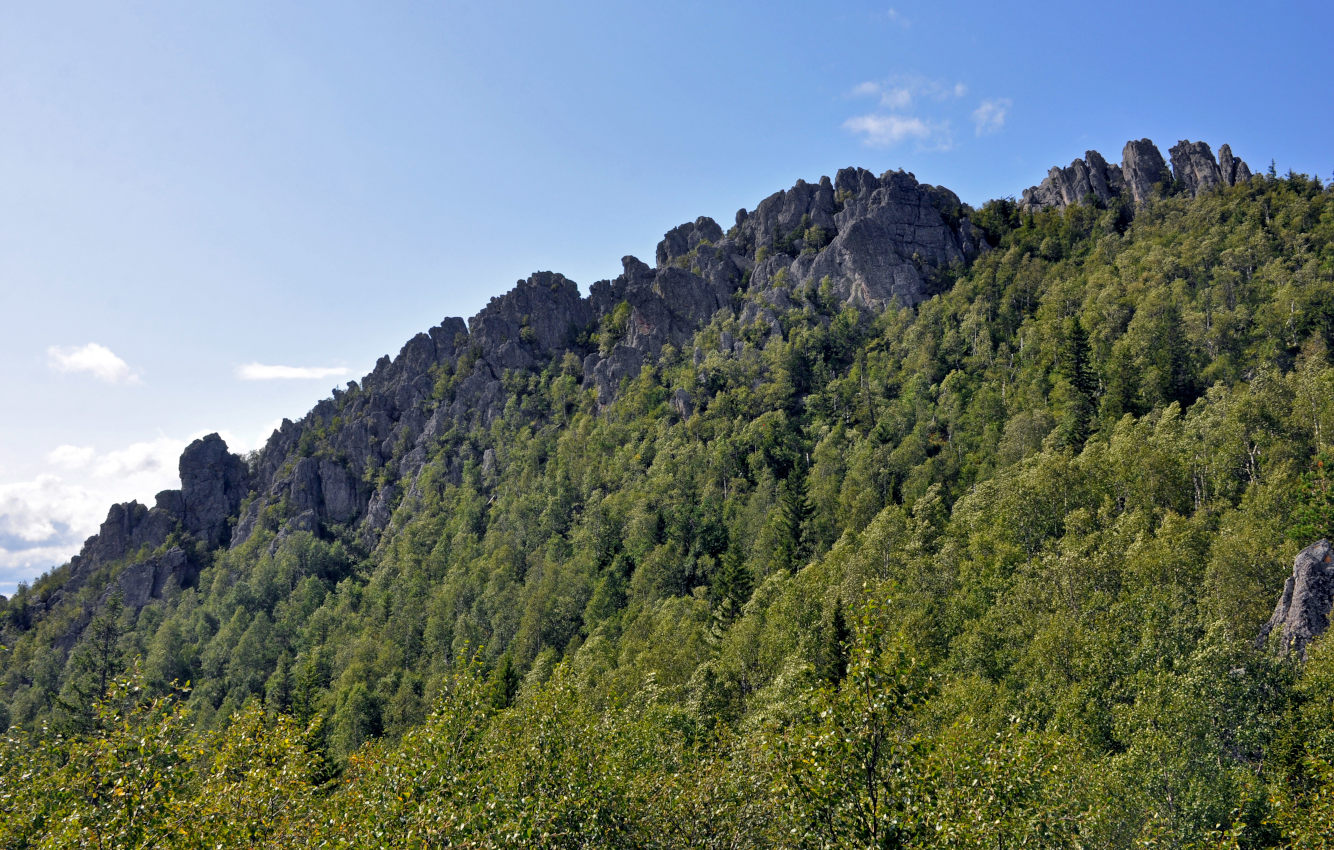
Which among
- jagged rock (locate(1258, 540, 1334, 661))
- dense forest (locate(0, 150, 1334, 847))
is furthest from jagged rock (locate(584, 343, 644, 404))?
jagged rock (locate(1258, 540, 1334, 661))

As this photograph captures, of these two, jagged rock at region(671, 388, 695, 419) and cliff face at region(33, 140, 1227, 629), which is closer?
jagged rock at region(671, 388, 695, 419)

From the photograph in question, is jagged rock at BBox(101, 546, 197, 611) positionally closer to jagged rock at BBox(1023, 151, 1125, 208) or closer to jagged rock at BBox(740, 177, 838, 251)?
jagged rock at BBox(740, 177, 838, 251)

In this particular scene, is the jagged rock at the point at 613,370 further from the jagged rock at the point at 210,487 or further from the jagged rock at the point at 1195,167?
the jagged rock at the point at 1195,167

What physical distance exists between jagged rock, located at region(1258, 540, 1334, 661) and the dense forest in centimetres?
224

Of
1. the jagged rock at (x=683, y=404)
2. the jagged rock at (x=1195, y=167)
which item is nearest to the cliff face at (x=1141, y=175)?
the jagged rock at (x=1195, y=167)

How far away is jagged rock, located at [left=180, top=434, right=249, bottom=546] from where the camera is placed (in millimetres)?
173750

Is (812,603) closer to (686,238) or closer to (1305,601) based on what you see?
(1305,601)

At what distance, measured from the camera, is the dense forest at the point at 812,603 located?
17344 mm

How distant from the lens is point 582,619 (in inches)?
3873

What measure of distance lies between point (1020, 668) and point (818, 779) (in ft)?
140

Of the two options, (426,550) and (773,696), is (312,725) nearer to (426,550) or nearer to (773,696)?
(773,696)

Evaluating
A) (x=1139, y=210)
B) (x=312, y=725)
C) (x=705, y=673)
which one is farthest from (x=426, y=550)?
(x=1139, y=210)

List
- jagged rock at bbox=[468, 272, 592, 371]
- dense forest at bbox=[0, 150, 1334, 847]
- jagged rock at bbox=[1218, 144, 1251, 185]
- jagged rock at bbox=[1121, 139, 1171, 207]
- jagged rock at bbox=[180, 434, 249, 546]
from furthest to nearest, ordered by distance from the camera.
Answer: jagged rock at bbox=[180, 434, 249, 546]
jagged rock at bbox=[468, 272, 592, 371]
jagged rock at bbox=[1121, 139, 1171, 207]
jagged rock at bbox=[1218, 144, 1251, 185]
dense forest at bbox=[0, 150, 1334, 847]

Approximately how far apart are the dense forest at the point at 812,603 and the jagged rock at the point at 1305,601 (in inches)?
88.2
